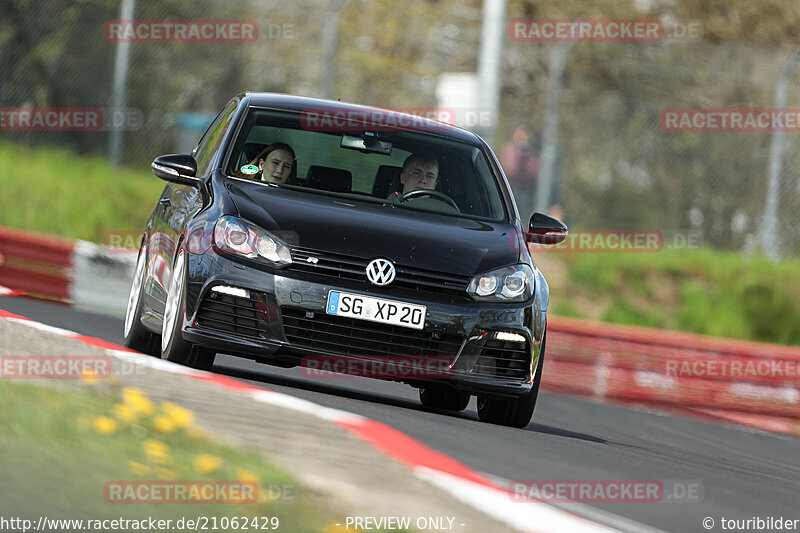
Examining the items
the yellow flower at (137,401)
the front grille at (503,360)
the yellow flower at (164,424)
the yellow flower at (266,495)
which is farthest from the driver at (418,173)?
the yellow flower at (266,495)

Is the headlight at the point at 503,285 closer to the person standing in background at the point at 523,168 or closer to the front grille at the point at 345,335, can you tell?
the front grille at the point at 345,335

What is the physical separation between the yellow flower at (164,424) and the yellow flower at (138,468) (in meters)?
0.33

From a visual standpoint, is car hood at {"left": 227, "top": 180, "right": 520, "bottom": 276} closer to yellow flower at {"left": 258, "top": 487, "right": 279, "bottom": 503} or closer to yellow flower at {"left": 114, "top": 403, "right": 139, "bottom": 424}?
yellow flower at {"left": 114, "top": 403, "right": 139, "bottom": 424}

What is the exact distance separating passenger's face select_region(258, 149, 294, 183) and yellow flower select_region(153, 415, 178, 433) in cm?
327

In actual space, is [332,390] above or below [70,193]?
below

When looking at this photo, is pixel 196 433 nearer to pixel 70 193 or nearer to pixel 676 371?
pixel 676 371

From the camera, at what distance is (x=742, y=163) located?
17719 mm

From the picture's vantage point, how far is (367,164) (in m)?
8.09

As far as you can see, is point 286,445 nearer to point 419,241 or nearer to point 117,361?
point 117,361

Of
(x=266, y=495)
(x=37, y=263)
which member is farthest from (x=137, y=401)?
(x=37, y=263)

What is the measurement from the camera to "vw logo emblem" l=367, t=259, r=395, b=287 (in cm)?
693

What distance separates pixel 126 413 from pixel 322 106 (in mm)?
4065

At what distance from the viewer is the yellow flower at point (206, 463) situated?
4.17m

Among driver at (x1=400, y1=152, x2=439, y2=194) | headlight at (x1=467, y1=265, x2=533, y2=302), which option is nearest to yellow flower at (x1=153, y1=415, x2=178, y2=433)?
headlight at (x1=467, y1=265, x2=533, y2=302)
